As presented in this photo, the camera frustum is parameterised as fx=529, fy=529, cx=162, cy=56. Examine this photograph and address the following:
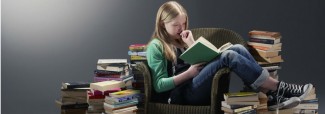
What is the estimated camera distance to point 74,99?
4.24 meters

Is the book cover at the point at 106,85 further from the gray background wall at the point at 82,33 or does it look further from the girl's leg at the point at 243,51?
the gray background wall at the point at 82,33

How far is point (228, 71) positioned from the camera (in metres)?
3.45

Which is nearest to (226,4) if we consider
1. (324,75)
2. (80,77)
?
(324,75)

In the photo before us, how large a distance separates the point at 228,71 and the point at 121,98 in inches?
32.1

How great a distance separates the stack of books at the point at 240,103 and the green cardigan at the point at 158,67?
380 mm

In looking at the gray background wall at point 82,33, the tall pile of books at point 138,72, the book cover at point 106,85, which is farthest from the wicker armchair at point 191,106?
the gray background wall at point 82,33

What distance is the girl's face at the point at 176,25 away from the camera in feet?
12.0

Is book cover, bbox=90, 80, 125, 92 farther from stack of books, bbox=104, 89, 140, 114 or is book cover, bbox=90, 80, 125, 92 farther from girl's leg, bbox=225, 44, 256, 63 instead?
girl's leg, bbox=225, 44, 256, 63

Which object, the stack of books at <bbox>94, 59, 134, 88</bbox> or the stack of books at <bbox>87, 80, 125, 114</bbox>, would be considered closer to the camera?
the stack of books at <bbox>87, 80, 125, 114</bbox>

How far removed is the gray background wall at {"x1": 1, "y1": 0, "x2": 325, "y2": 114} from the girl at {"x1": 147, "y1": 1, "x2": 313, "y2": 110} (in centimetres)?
128

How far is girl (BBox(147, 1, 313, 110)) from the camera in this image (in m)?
3.44

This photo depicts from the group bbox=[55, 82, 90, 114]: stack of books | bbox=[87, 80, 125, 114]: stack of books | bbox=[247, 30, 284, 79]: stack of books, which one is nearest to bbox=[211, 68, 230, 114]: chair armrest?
bbox=[247, 30, 284, 79]: stack of books

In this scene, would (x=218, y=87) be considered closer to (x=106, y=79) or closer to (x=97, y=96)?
(x=97, y=96)

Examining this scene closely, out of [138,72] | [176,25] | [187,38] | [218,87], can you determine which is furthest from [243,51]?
[138,72]
